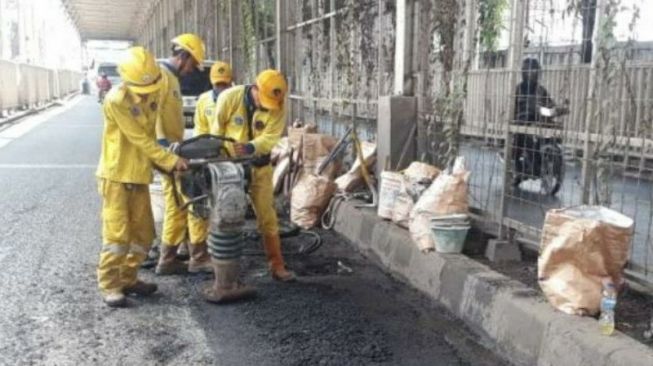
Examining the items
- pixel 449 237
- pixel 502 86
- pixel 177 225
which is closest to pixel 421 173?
pixel 449 237

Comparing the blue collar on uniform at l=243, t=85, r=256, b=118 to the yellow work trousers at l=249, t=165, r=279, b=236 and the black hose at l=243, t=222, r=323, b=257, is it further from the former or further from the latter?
the black hose at l=243, t=222, r=323, b=257

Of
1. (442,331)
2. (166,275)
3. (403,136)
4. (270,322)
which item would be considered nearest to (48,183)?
(166,275)

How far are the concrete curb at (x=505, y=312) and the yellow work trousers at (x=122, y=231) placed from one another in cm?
209

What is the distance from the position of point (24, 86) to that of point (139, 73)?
25.8 metres

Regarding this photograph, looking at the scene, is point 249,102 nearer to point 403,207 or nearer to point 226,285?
point 226,285

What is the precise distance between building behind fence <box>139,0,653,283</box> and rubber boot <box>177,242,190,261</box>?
2.34m

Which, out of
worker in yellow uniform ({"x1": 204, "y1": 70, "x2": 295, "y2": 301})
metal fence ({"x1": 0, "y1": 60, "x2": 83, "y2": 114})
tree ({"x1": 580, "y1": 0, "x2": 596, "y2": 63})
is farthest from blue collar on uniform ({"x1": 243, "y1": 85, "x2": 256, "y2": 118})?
metal fence ({"x1": 0, "y1": 60, "x2": 83, "y2": 114})

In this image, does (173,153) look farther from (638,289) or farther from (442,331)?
(638,289)

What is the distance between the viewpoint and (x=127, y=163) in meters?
4.78

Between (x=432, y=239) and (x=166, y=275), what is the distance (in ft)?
7.11

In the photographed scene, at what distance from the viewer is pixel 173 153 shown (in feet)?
15.4

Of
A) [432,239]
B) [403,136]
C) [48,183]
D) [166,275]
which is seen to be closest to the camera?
[432,239]

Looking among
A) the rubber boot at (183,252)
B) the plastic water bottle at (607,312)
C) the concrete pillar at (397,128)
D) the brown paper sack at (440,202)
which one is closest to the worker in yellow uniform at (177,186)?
the rubber boot at (183,252)

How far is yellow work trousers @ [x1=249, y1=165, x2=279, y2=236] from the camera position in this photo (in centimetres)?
536
